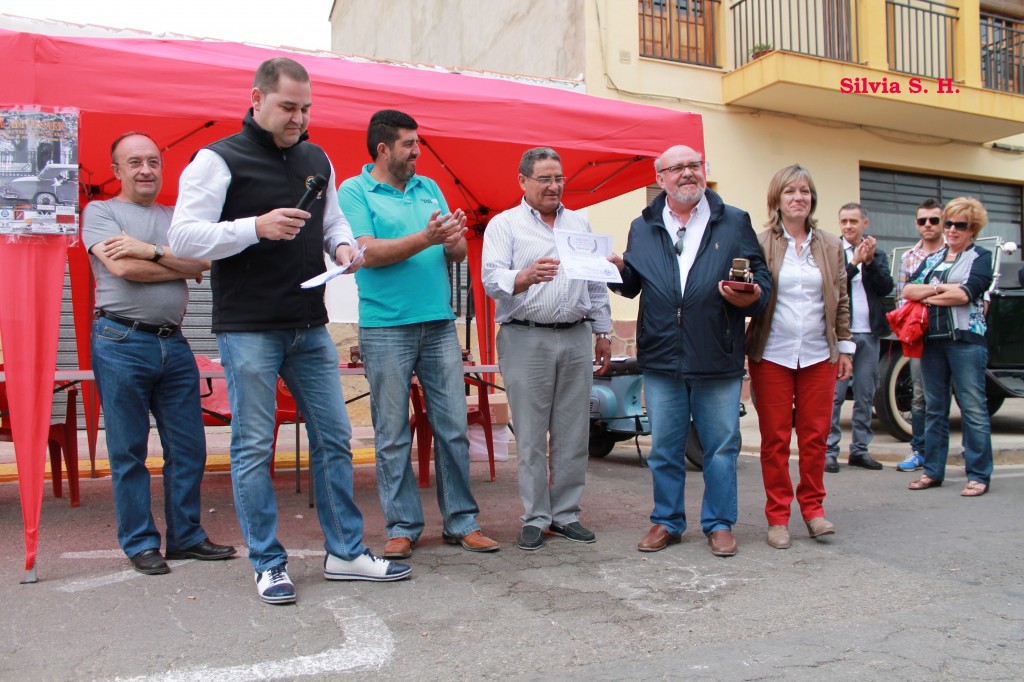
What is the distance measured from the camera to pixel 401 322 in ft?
12.4

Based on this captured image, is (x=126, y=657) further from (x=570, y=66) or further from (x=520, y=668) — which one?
(x=570, y=66)

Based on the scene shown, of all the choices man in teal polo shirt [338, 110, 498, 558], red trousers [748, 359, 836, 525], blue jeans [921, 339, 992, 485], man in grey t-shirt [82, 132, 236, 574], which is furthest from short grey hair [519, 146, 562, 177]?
blue jeans [921, 339, 992, 485]

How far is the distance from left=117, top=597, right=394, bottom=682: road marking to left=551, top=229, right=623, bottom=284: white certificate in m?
1.70

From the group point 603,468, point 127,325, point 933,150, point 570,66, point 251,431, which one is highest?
point 570,66

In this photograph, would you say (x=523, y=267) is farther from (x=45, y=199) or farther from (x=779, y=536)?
(x=45, y=199)

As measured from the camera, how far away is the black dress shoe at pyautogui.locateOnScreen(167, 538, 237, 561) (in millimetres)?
3807

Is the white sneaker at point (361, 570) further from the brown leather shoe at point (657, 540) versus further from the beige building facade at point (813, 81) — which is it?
the beige building facade at point (813, 81)

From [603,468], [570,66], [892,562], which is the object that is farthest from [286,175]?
[570,66]

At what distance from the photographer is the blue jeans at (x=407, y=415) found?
3801mm

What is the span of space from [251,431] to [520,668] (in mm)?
1355

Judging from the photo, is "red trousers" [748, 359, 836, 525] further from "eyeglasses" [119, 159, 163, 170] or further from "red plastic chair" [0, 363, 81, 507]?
"red plastic chair" [0, 363, 81, 507]

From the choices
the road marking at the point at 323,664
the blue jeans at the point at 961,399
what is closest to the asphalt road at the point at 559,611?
the road marking at the point at 323,664

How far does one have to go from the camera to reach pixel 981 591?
336cm

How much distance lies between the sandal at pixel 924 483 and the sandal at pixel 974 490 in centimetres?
25
